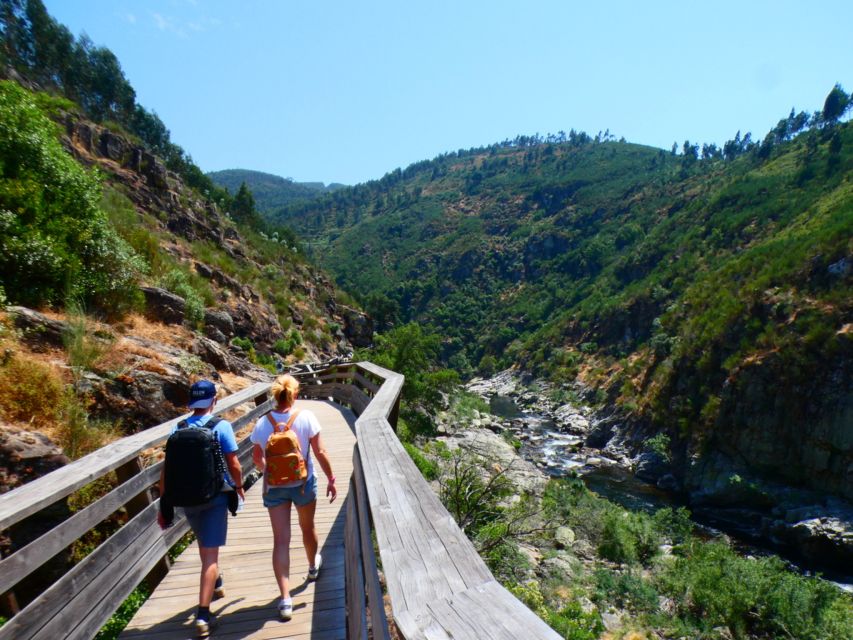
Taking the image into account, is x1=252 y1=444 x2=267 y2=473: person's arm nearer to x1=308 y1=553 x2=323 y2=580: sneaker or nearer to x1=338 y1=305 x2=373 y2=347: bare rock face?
x1=308 y1=553 x2=323 y2=580: sneaker

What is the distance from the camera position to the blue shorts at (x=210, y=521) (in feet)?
10.8

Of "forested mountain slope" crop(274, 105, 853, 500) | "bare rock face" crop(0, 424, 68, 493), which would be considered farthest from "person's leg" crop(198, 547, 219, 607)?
Answer: "forested mountain slope" crop(274, 105, 853, 500)

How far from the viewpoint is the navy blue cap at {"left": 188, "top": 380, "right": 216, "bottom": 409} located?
10.9 feet

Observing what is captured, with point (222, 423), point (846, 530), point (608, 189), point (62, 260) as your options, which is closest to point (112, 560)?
point (222, 423)

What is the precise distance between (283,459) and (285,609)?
107cm

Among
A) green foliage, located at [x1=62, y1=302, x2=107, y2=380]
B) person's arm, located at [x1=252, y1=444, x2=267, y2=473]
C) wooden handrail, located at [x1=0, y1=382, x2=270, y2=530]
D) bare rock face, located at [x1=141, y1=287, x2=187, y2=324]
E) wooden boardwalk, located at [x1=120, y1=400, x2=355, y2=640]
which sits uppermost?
bare rock face, located at [x1=141, y1=287, x2=187, y2=324]

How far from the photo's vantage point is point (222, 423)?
11.2 feet

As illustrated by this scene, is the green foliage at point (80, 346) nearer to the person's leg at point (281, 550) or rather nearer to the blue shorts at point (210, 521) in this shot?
the blue shorts at point (210, 521)

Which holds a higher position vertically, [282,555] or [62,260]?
[62,260]

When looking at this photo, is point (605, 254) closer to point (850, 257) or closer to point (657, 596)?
point (850, 257)

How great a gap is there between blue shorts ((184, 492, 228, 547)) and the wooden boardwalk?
57 cm

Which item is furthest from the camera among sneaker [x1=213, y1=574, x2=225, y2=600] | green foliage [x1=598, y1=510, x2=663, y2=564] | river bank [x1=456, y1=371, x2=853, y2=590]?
river bank [x1=456, y1=371, x2=853, y2=590]

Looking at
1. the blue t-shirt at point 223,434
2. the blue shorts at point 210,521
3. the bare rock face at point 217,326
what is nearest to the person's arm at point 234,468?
the blue t-shirt at point 223,434

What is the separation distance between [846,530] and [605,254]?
9462 cm
